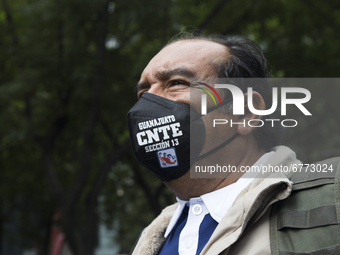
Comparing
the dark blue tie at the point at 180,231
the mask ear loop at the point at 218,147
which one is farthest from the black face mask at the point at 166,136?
the dark blue tie at the point at 180,231

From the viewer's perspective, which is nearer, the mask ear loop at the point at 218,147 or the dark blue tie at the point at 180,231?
the dark blue tie at the point at 180,231

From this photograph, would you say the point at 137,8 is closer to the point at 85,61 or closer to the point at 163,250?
the point at 85,61

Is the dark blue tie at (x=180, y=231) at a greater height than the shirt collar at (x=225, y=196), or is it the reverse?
the shirt collar at (x=225, y=196)

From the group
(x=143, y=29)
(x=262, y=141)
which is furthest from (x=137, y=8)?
(x=262, y=141)

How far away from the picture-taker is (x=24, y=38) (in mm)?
9250

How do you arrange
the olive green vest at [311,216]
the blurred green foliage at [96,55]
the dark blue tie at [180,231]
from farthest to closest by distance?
the blurred green foliage at [96,55] → the dark blue tie at [180,231] → the olive green vest at [311,216]

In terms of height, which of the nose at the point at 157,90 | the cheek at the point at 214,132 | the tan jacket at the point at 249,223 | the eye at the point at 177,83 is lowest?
the tan jacket at the point at 249,223

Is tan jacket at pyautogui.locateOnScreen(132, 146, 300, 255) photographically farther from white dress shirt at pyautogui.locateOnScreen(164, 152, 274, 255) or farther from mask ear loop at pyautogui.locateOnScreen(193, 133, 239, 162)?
mask ear loop at pyautogui.locateOnScreen(193, 133, 239, 162)

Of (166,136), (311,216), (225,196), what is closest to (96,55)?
(166,136)

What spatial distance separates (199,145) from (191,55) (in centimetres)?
51

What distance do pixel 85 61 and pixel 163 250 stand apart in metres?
7.32

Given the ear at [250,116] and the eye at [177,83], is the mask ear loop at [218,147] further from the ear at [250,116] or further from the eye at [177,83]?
the eye at [177,83]

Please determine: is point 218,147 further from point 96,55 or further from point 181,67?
point 96,55

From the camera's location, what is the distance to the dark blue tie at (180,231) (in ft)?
6.40
